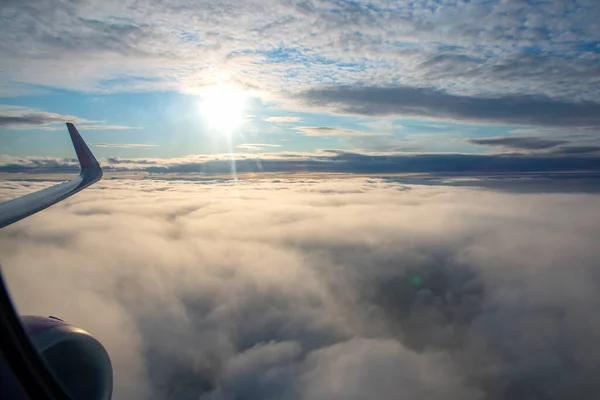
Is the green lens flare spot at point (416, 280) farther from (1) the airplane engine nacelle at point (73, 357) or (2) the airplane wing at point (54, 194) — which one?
(1) the airplane engine nacelle at point (73, 357)

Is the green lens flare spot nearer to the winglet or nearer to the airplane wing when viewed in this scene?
the winglet

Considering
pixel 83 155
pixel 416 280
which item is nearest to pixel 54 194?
pixel 83 155

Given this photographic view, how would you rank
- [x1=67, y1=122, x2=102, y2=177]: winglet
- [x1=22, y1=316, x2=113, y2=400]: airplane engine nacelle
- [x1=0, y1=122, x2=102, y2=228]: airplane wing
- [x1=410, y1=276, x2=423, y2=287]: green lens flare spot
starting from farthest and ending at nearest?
[x1=410, y1=276, x2=423, y2=287]: green lens flare spot
[x1=67, y1=122, x2=102, y2=177]: winglet
[x1=0, y1=122, x2=102, y2=228]: airplane wing
[x1=22, y1=316, x2=113, y2=400]: airplane engine nacelle

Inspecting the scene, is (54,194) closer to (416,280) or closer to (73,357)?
(73,357)

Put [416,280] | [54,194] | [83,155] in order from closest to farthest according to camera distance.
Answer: [54,194], [83,155], [416,280]

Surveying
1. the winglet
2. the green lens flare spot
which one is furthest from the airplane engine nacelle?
the green lens flare spot

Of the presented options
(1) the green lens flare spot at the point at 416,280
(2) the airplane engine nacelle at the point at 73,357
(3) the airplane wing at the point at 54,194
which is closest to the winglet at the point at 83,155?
(3) the airplane wing at the point at 54,194
